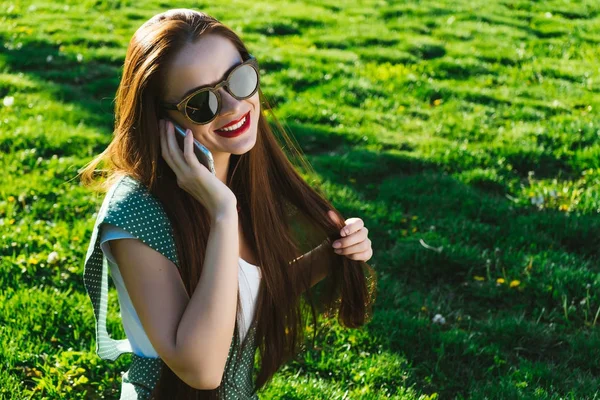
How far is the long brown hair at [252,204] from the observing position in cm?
221

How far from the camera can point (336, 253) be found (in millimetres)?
2660

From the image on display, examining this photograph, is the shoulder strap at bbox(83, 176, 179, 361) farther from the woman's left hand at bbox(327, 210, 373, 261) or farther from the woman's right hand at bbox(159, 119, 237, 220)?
the woman's left hand at bbox(327, 210, 373, 261)

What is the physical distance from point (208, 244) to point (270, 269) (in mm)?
470

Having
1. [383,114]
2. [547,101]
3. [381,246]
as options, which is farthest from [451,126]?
[381,246]

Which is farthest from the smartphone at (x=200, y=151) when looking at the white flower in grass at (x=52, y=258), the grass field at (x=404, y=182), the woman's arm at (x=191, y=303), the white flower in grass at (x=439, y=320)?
the white flower in grass at (x=52, y=258)

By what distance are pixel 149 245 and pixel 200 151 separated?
312mm

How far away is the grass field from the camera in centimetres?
335

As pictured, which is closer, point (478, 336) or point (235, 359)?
point (235, 359)

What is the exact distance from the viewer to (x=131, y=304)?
7.73 feet

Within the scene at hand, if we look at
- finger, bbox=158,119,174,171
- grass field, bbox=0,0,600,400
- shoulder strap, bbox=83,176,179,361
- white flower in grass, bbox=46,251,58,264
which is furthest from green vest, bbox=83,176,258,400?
white flower in grass, bbox=46,251,58,264

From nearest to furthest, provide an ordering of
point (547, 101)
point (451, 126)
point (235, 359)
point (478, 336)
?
point (235, 359)
point (478, 336)
point (451, 126)
point (547, 101)

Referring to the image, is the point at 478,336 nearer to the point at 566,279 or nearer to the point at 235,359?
the point at 566,279

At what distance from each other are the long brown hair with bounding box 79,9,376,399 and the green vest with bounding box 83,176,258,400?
0.04 m

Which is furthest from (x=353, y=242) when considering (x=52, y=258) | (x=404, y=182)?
(x=404, y=182)
